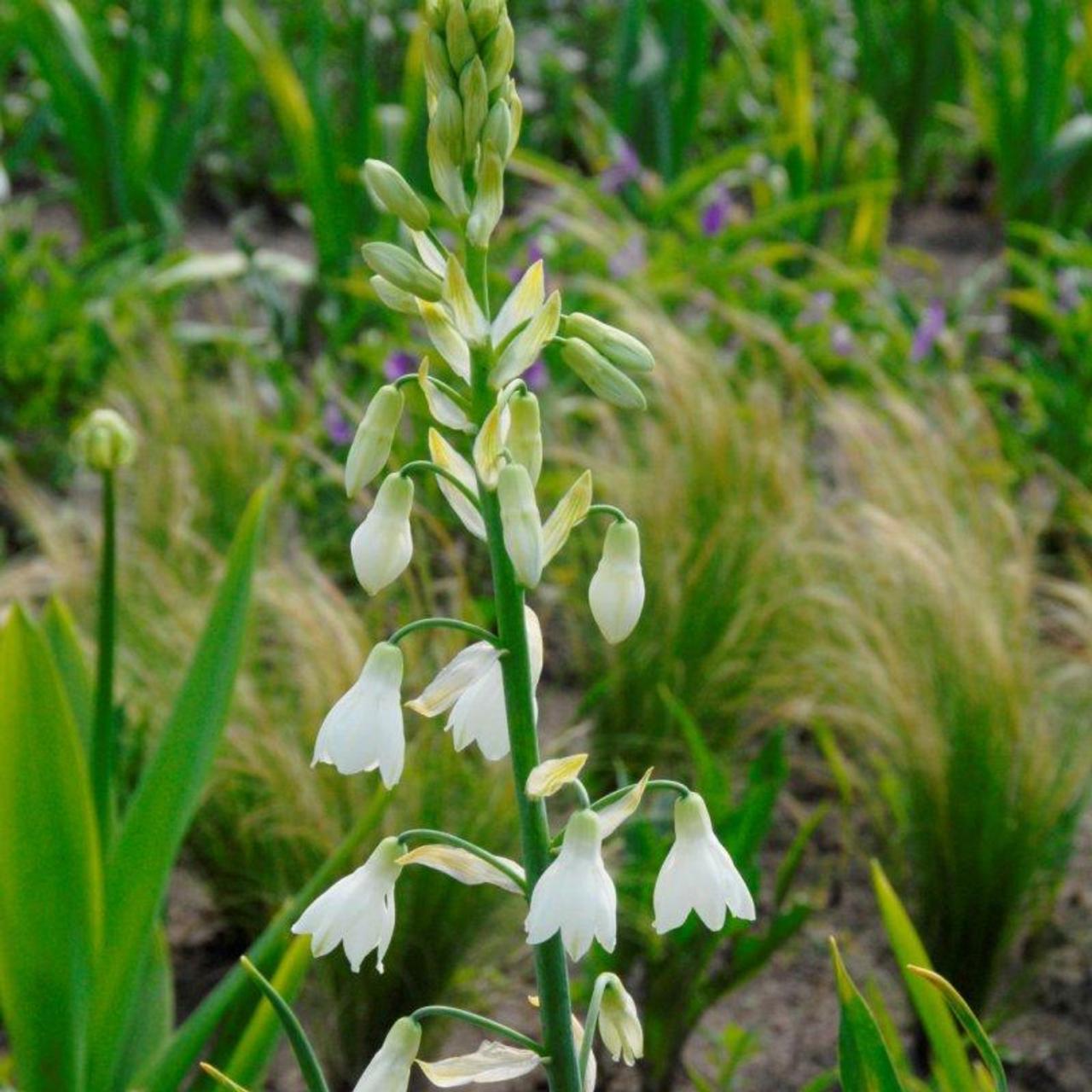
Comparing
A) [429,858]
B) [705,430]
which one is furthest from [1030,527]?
[429,858]

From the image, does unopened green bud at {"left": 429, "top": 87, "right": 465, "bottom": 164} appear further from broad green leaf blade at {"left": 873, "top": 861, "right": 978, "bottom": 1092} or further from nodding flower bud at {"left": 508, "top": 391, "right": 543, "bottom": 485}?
broad green leaf blade at {"left": 873, "top": 861, "right": 978, "bottom": 1092}

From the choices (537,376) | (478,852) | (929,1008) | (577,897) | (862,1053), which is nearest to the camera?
(577,897)

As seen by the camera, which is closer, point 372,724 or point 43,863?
point 372,724

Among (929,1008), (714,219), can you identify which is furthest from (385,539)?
(714,219)

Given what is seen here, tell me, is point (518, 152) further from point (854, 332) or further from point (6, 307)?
point (6, 307)

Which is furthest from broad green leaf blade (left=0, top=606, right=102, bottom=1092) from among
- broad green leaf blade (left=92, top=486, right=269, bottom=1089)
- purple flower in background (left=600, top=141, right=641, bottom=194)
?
purple flower in background (left=600, top=141, right=641, bottom=194)

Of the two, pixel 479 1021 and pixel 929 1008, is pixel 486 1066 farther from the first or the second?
pixel 929 1008

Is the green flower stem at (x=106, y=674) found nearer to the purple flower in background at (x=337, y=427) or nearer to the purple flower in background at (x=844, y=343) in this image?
the purple flower in background at (x=337, y=427)
